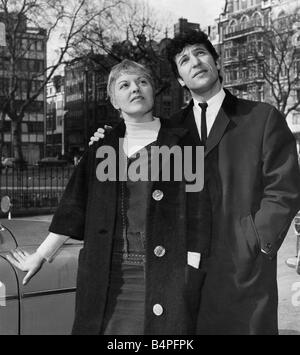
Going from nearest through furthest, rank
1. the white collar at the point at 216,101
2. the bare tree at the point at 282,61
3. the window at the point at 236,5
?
the white collar at the point at 216,101 < the window at the point at 236,5 < the bare tree at the point at 282,61

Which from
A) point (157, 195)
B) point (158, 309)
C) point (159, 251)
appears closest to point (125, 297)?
point (158, 309)

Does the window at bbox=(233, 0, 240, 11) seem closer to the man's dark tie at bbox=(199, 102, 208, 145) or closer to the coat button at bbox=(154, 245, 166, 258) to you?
the man's dark tie at bbox=(199, 102, 208, 145)

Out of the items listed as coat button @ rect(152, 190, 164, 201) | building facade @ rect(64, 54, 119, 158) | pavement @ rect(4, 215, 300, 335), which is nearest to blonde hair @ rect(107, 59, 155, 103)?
coat button @ rect(152, 190, 164, 201)

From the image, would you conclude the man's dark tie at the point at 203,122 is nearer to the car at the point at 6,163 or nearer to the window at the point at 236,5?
the window at the point at 236,5

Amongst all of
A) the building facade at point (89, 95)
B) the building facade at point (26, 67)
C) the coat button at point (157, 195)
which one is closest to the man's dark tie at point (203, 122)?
the coat button at point (157, 195)

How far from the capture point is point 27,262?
2.13 m

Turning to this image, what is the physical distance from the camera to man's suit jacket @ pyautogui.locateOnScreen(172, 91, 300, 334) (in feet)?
5.96

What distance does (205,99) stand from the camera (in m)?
2.05

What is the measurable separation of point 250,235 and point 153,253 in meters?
0.35

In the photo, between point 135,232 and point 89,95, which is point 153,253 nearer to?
point 135,232

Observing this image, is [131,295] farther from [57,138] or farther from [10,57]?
[10,57]

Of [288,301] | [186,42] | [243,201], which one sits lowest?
[288,301]

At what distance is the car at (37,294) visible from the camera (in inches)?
89.9

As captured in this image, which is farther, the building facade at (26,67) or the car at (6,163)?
the building facade at (26,67)
